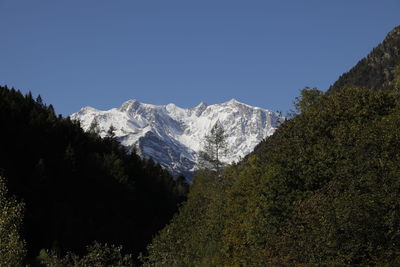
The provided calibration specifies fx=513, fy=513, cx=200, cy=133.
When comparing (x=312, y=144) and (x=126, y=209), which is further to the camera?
(x=126, y=209)

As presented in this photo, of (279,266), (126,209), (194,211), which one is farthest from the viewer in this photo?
(126,209)

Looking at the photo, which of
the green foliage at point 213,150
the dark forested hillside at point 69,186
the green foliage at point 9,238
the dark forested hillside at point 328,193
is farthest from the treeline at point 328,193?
the green foliage at point 213,150

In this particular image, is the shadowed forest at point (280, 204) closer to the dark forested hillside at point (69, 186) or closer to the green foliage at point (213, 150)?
the dark forested hillside at point (69, 186)

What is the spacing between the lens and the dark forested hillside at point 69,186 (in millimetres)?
92312

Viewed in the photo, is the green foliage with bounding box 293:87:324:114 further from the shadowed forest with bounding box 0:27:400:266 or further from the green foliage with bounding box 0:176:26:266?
the green foliage with bounding box 0:176:26:266

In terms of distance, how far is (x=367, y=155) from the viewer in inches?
1539

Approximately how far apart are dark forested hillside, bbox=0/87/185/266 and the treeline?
43477 mm

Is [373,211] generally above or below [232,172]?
below

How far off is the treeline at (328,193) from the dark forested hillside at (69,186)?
43477 mm

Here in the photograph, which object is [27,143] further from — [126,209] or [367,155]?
[367,155]

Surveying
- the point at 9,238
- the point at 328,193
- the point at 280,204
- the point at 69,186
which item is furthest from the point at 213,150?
the point at 9,238

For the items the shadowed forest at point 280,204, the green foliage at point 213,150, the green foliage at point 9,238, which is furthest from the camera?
the green foliage at point 213,150

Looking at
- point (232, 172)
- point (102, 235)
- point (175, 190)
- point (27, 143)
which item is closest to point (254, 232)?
point (232, 172)

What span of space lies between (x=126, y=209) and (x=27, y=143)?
93.9ft
